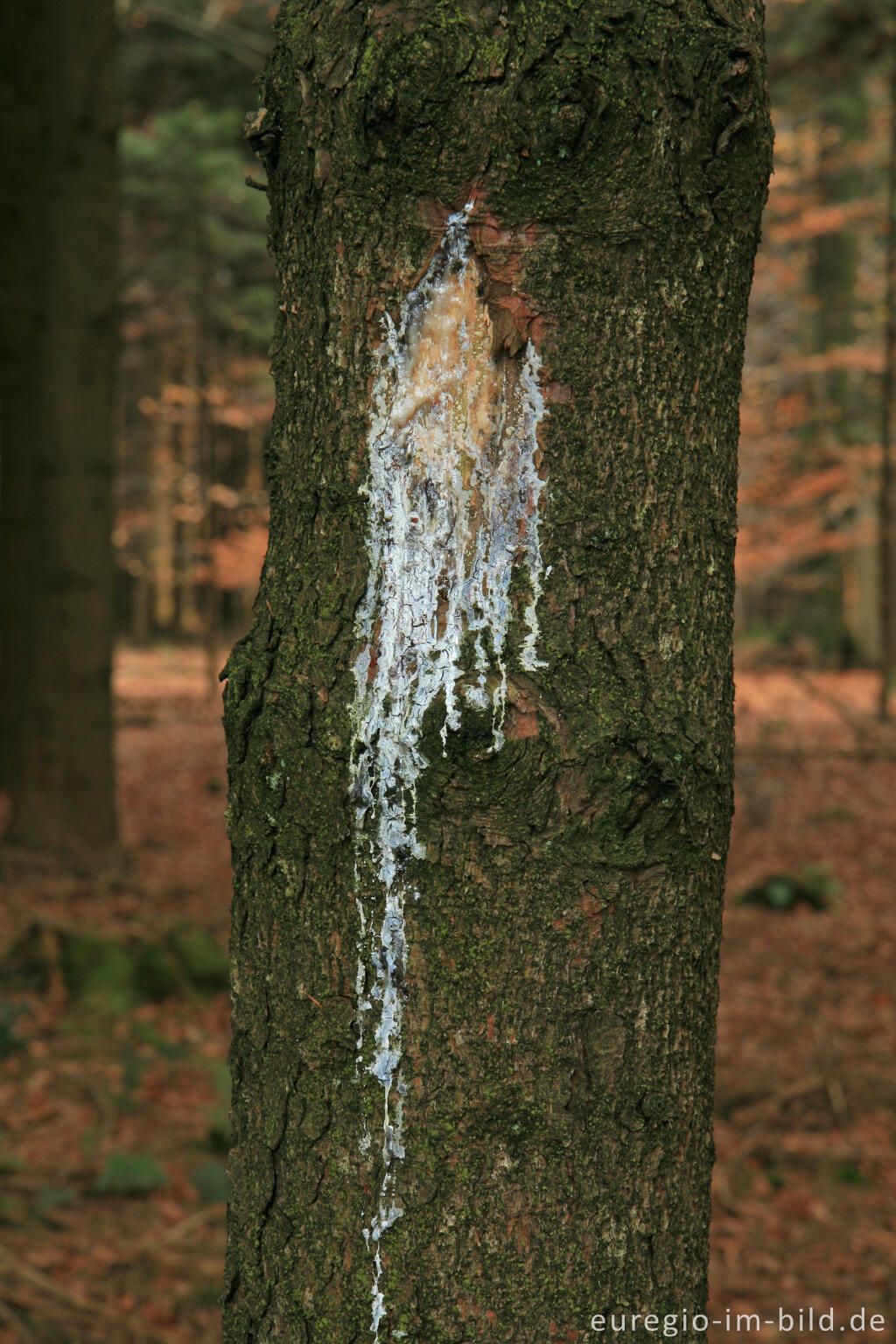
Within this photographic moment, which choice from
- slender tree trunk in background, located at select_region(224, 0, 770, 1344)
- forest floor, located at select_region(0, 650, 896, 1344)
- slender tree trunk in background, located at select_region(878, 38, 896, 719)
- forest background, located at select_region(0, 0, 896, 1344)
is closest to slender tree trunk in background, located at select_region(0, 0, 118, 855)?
forest background, located at select_region(0, 0, 896, 1344)

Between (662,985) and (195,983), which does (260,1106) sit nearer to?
(662,985)

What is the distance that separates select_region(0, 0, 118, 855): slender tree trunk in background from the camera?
673 cm

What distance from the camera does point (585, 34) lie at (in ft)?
3.67

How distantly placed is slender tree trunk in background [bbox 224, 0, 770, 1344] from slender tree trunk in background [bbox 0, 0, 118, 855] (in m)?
6.02

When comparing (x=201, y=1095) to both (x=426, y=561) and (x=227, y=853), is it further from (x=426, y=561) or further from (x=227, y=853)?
(x=426, y=561)

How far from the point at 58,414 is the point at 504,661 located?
633cm

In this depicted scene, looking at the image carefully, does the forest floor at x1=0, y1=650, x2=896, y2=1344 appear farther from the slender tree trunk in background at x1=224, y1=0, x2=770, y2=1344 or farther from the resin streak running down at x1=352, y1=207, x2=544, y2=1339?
the resin streak running down at x1=352, y1=207, x2=544, y2=1339

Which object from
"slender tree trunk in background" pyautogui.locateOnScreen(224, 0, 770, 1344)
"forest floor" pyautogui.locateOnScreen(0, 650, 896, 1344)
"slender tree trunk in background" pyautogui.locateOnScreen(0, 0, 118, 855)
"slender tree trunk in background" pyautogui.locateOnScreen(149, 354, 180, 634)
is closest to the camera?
"slender tree trunk in background" pyautogui.locateOnScreen(224, 0, 770, 1344)

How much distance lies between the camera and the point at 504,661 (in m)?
1.18

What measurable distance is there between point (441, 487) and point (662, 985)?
61cm

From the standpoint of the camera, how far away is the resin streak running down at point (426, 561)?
1169 mm

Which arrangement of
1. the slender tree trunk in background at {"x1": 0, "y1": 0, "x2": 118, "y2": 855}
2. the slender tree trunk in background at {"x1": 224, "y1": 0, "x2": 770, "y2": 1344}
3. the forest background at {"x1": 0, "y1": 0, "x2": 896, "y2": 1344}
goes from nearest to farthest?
the slender tree trunk in background at {"x1": 224, "y1": 0, "x2": 770, "y2": 1344} → the forest background at {"x1": 0, "y1": 0, "x2": 896, "y2": 1344} → the slender tree trunk in background at {"x1": 0, "y1": 0, "x2": 118, "y2": 855}

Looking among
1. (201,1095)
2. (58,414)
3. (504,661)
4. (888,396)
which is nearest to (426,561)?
(504,661)

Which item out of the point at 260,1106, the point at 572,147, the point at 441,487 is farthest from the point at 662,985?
the point at 572,147
